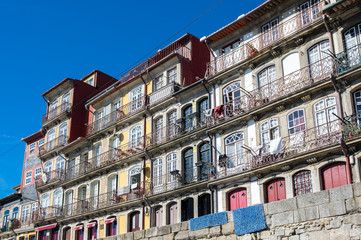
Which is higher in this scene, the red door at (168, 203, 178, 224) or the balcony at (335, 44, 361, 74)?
the balcony at (335, 44, 361, 74)

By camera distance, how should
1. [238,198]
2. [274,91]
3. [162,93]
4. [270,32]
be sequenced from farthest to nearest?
[162,93] < [270,32] < [238,198] < [274,91]

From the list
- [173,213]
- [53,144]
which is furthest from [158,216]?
[53,144]

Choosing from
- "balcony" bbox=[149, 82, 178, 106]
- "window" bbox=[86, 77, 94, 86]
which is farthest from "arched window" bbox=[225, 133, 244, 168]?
"window" bbox=[86, 77, 94, 86]

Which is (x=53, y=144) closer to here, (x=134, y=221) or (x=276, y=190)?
(x=134, y=221)

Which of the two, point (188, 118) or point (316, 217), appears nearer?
point (316, 217)

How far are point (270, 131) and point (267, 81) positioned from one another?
8.86ft

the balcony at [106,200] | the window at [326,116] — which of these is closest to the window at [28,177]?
the balcony at [106,200]

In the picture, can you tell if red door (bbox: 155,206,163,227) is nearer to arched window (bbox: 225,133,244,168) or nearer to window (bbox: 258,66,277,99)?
arched window (bbox: 225,133,244,168)

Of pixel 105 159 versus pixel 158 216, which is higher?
pixel 105 159

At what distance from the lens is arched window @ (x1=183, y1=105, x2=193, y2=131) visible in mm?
26611

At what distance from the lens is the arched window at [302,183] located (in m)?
19.6

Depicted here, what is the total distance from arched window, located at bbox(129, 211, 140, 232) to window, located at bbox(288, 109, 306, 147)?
461 inches

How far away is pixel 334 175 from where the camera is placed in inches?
747

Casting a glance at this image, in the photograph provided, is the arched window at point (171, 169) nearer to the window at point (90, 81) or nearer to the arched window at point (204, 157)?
the arched window at point (204, 157)
